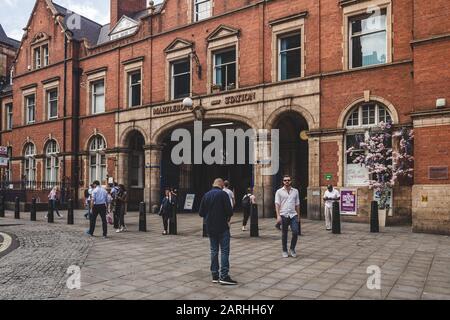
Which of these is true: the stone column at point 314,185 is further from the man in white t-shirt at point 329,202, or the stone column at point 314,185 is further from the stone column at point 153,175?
the stone column at point 153,175

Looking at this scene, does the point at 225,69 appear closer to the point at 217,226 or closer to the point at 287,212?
the point at 287,212

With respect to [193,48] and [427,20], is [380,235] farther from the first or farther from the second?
[193,48]

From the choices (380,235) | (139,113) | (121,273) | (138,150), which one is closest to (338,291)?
(121,273)

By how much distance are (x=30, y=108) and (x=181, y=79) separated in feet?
50.3

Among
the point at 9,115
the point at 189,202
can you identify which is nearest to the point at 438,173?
the point at 189,202

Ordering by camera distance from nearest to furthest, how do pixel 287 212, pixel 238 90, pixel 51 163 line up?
pixel 287 212, pixel 238 90, pixel 51 163

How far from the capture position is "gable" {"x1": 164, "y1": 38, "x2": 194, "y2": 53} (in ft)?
71.1

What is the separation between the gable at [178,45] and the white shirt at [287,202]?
1448cm

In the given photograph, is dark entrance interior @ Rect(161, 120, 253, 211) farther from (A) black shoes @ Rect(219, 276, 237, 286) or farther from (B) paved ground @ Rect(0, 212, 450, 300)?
(A) black shoes @ Rect(219, 276, 237, 286)

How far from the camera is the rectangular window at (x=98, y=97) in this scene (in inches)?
1038

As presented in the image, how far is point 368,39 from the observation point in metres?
16.4

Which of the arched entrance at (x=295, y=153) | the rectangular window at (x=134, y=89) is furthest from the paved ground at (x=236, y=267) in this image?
the rectangular window at (x=134, y=89)

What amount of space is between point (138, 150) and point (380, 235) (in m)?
17.0

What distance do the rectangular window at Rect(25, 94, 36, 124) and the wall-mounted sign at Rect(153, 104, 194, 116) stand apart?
43.3 feet
